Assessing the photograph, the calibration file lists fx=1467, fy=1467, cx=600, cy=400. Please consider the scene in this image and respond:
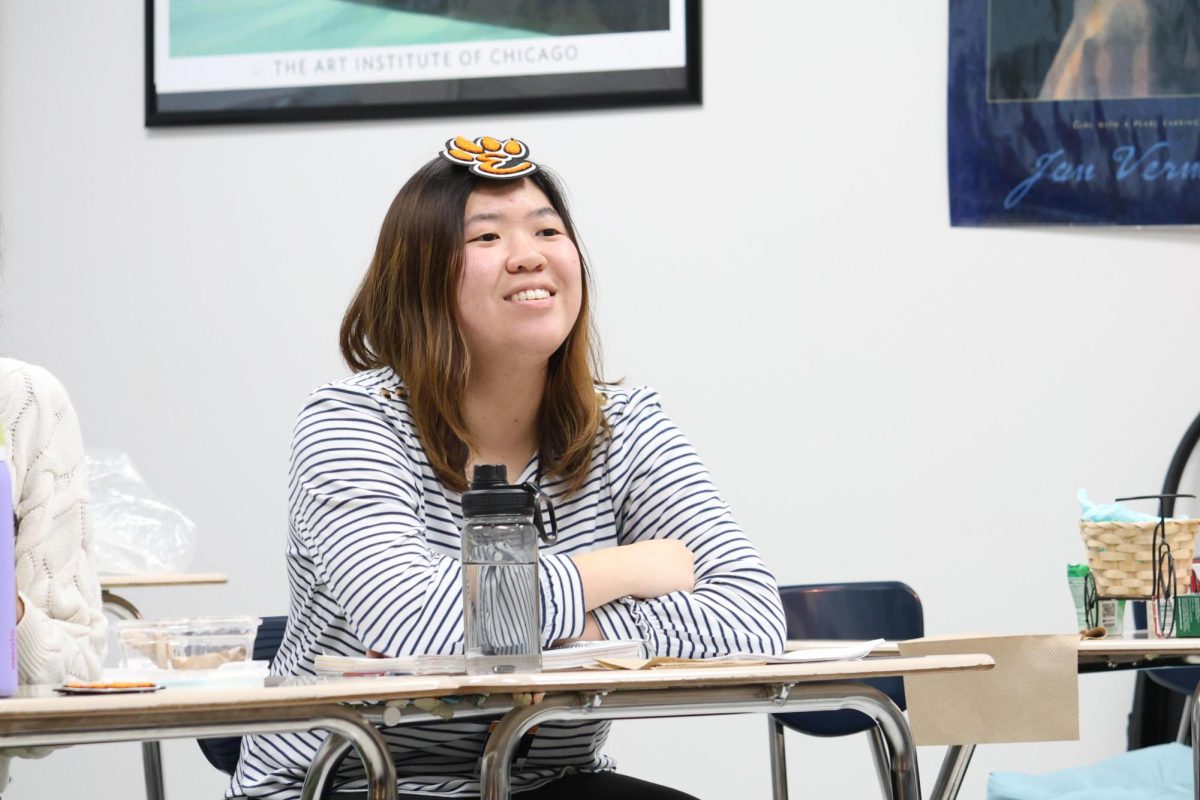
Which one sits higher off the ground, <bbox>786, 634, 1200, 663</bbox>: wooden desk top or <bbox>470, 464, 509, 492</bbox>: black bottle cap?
<bbox>470, 464, 509, 492</bbox>: black bottle cap

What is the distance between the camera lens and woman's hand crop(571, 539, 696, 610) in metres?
1.53

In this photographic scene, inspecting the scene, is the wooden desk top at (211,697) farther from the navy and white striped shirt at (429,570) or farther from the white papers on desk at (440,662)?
the navy and white striped shirt at (429,570)

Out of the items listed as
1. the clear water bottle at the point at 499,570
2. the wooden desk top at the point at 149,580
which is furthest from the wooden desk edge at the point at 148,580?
the clear water bottle at the point at 499,570

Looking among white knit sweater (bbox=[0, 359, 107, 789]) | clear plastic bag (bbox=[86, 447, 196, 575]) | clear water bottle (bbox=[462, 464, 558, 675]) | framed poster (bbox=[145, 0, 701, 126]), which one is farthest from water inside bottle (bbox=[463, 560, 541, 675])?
framed poster (bbox=[145, 0, 701, 126])

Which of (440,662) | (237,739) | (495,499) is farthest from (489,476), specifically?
(237,739)

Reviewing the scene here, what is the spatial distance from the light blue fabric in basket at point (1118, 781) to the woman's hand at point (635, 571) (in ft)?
3.54

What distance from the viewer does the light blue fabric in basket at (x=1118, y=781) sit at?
2357 mm

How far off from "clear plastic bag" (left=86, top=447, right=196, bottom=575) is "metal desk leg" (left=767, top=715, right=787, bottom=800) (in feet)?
4.80

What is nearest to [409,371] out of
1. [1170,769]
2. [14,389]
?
[14,389]

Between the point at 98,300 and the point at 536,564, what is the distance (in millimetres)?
2663

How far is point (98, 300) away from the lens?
3672 mm

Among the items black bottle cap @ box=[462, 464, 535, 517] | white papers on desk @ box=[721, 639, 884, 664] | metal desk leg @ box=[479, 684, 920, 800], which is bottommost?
metal desk leg @ box=[479, 684, 920, 800]

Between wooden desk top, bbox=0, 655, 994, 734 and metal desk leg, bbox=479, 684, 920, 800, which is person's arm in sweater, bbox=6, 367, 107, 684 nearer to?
wooden desk top, bbox=0, 655, 994, 734

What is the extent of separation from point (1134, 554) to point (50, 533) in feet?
4.69
